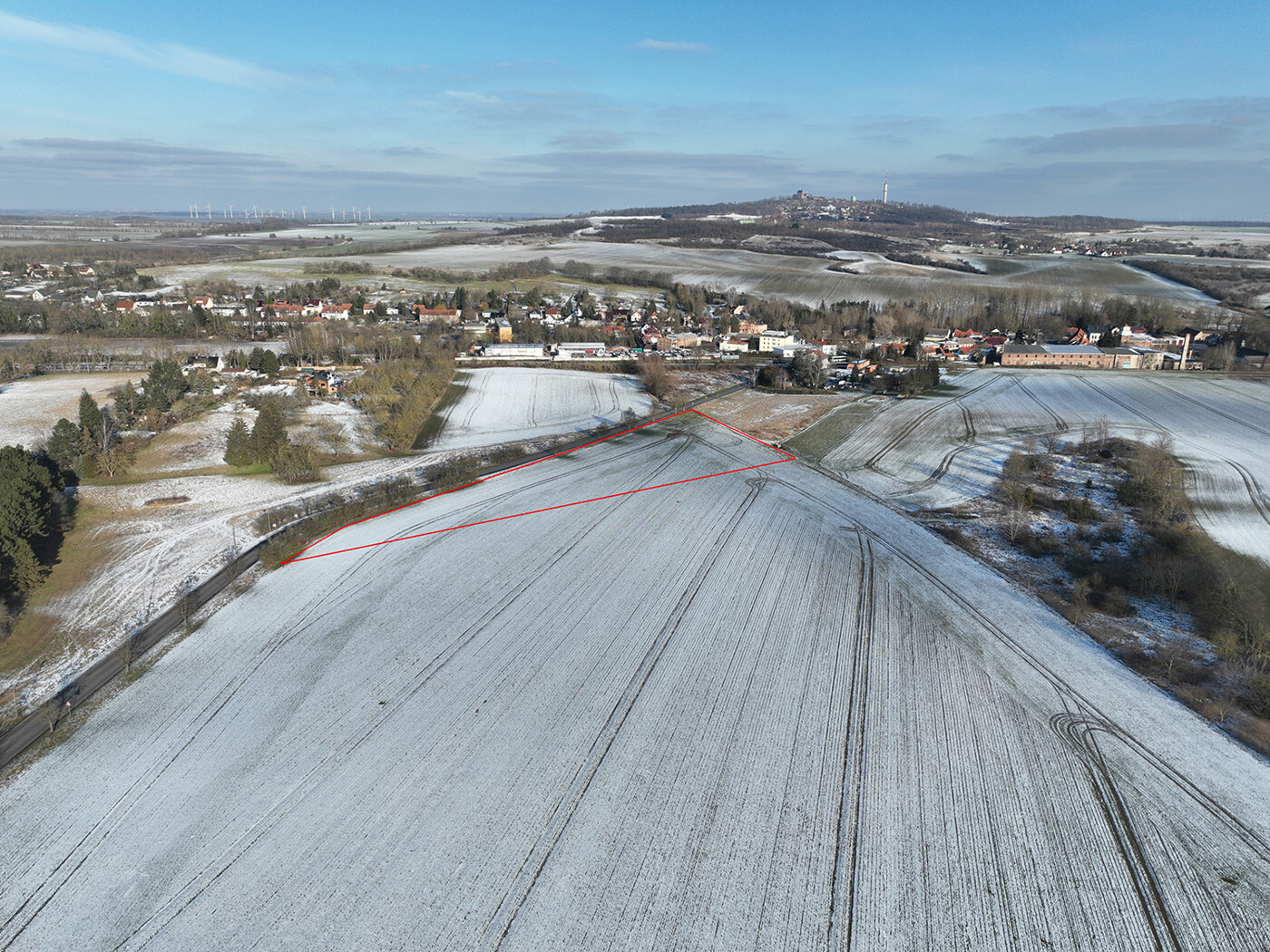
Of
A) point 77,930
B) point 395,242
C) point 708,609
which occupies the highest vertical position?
point 395,242

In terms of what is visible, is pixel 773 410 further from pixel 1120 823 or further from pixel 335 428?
pixel 1120 823

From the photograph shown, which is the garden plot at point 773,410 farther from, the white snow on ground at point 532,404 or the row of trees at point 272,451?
the row of trees at point 272,451

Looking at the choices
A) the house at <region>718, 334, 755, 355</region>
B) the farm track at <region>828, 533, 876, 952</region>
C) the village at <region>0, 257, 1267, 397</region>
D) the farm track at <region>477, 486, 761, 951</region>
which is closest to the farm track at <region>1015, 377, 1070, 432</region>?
the village at <region>0, 257, 1267, 397</region>

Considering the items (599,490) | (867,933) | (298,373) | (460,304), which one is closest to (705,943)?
(867,933)

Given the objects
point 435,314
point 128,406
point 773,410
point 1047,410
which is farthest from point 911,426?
point 435,314

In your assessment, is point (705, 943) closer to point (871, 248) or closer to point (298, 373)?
point (298, 373)

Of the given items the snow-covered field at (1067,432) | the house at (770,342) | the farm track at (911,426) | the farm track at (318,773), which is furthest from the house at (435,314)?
the farm track at (318,773)

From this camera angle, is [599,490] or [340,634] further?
[599,490]
